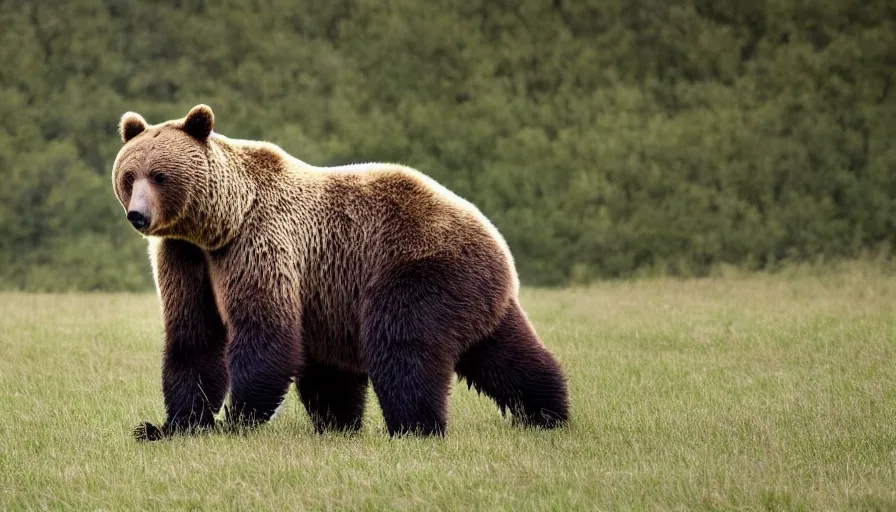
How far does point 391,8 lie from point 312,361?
48.7 feet

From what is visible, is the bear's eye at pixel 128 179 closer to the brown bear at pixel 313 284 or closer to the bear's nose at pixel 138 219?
the brown bear at pixel 313 284

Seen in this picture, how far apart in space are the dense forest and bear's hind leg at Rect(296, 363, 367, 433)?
11844mm

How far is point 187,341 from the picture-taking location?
258 inches

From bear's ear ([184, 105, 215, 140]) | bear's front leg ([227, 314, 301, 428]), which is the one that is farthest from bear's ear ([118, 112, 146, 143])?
bear's front leg ([227, 314, 301, 428])

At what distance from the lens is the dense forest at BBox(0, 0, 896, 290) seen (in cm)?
1859

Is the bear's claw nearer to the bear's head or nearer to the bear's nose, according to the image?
the bear's head

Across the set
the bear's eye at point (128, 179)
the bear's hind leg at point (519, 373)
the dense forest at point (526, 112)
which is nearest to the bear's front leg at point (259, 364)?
the bear's eye at point (128, 179)

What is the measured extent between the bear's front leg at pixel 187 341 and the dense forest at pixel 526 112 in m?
12.5

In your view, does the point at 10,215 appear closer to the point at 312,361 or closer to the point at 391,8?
the point at 391,8

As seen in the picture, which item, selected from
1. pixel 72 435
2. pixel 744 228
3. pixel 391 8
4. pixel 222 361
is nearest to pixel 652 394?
pixel 222 361

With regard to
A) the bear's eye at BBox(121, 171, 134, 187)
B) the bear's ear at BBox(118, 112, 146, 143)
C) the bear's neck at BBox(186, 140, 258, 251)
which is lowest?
the bear's neck at BBox(186, 140, 258, 251)

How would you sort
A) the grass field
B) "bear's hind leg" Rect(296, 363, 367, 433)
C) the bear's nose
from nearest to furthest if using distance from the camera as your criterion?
the grass field < the bear's nose < "bear's hind leg" Rect(296, 363, 367, 433)

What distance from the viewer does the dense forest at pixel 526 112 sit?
18594 mm

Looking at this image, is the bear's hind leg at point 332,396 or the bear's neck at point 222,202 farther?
the bear's hind leg at point 332,396
